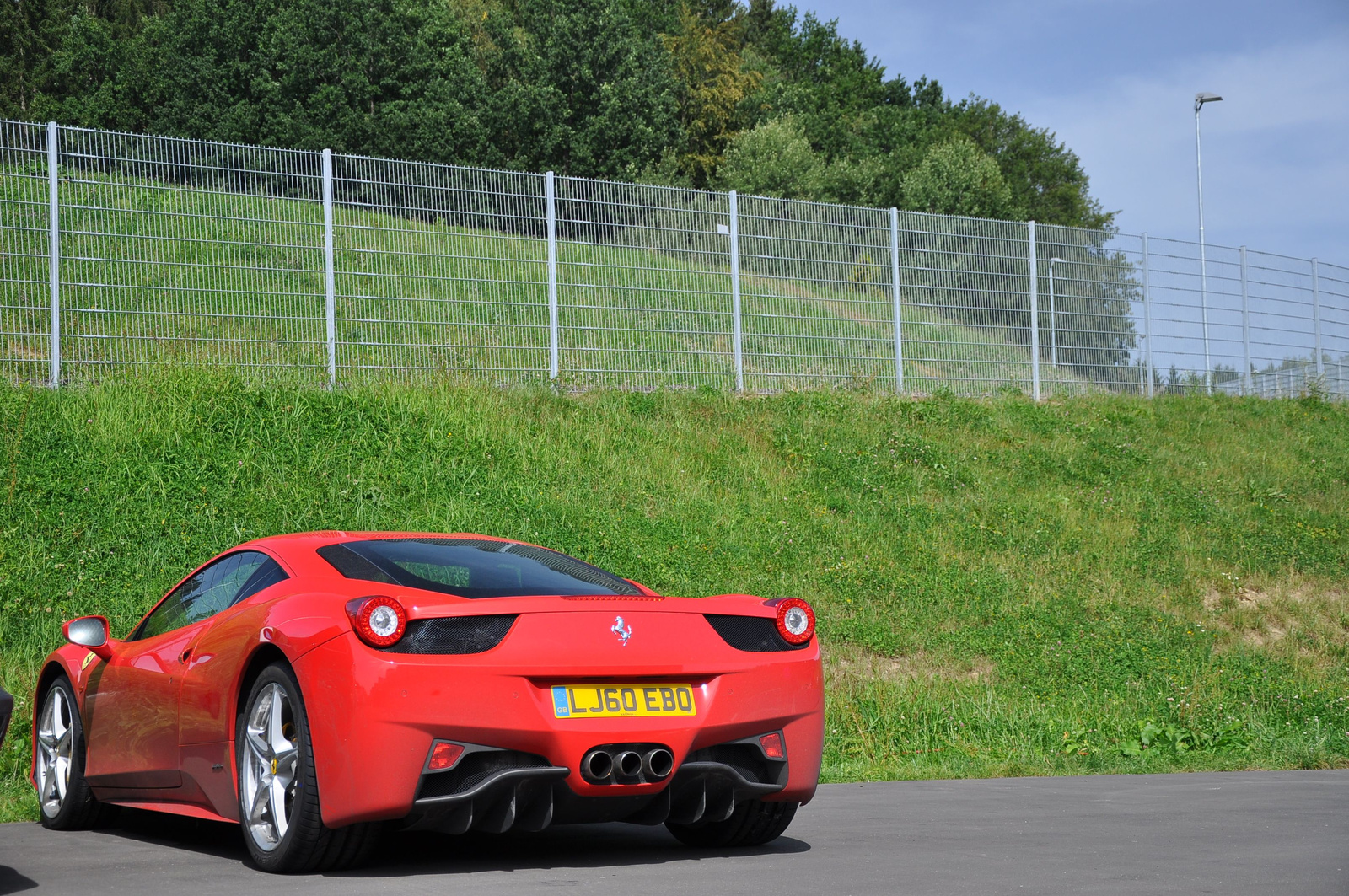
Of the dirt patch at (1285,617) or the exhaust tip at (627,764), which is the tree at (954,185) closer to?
the dirt patch at (1285,617)

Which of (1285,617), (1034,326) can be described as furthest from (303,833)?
(1034,326)

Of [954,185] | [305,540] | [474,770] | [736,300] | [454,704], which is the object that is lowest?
[474,770]

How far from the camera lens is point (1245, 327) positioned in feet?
76.9

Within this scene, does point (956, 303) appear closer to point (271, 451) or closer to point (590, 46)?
point (271, 451)

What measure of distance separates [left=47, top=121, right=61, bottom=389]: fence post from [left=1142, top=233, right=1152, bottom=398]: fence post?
15680 mm

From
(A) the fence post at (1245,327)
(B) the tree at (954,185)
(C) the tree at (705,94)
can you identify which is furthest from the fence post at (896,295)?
(C) the tree at (705,94)

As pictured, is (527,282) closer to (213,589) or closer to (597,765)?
(213,589)

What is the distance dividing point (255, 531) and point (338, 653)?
23.2 feet

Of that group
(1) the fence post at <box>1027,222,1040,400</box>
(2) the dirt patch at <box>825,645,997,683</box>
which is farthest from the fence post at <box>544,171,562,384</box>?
(1) the fence post at <box>1027,222,1040,400</box>

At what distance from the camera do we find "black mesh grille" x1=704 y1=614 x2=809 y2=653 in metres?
4.99

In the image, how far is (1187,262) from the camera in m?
22.3

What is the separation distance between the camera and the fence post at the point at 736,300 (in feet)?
55.5

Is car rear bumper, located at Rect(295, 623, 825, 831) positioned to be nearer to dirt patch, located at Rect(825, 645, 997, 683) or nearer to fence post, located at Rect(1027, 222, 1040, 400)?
dirt patch, located at Rect(825, 645, 997, 683)

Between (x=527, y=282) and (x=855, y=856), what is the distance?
11.1m
